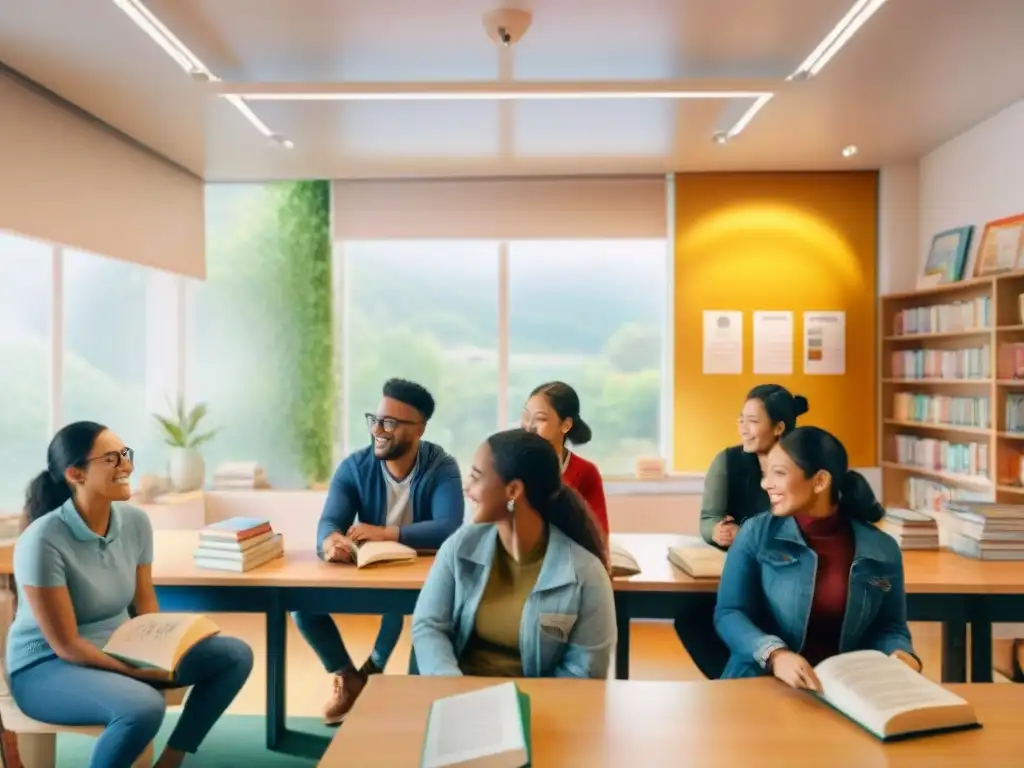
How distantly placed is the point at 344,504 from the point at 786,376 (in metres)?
3.46

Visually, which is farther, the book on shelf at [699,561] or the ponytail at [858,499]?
the book on shelf at [699,561]

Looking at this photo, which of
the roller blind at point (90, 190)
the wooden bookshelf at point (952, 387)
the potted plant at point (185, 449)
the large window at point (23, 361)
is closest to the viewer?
the roller blind at point (90, 190)

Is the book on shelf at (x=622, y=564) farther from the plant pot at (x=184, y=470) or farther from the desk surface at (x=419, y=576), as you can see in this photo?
the plant pot at (x=184, y=470)

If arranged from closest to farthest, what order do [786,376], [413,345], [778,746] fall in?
[778,746]
[786,376]
[413,345]

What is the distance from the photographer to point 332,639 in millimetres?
3229

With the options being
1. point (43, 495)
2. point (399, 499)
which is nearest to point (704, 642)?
point (399, 499)

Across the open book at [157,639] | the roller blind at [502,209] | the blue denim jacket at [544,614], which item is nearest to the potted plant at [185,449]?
the roller blind at [502,209]

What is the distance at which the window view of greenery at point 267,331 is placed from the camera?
5.66 m

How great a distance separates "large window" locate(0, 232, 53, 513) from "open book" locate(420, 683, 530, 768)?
3.82 metres

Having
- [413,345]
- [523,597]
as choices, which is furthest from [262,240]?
[523,597]

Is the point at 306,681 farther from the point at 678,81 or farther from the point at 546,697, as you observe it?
the point at 678,81

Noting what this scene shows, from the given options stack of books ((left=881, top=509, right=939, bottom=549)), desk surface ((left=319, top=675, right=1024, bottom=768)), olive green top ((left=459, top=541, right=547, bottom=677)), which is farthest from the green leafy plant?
stack of books ((left=881, top=509, right=939, bottom=549))

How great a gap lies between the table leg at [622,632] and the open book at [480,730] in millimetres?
973

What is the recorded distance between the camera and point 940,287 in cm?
452
